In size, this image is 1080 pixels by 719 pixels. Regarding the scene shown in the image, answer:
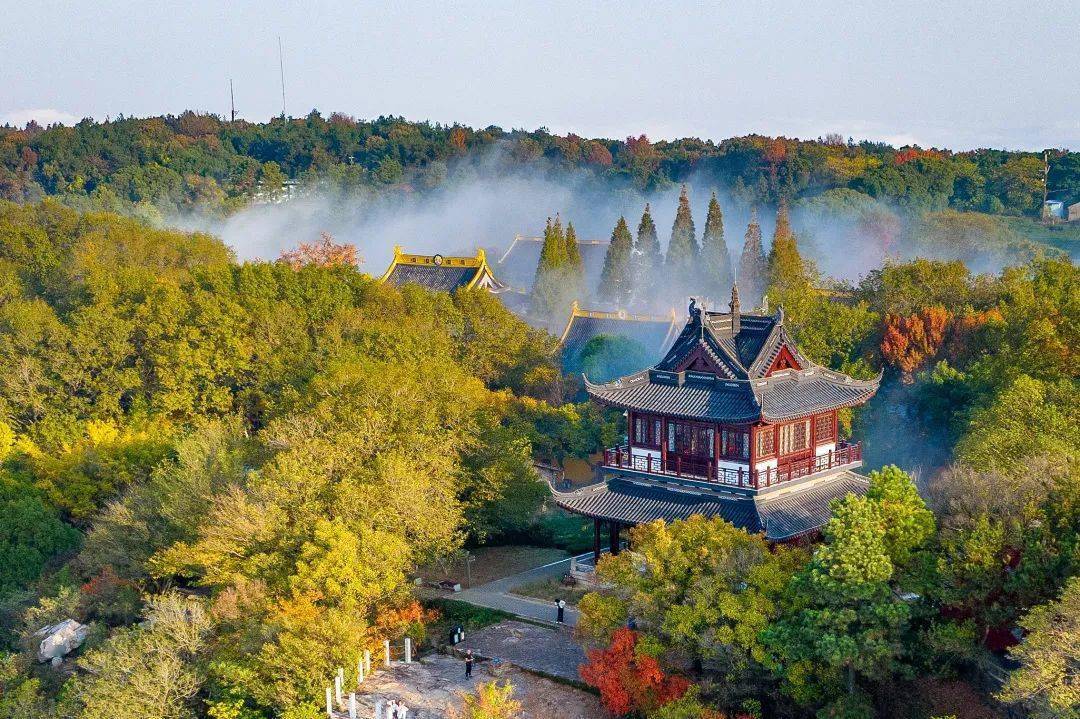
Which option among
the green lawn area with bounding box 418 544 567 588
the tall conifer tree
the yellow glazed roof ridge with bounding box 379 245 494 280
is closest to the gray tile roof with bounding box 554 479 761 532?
the green lawn area with bounding box 418 544 567 588

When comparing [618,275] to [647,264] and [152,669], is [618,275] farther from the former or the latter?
[152,669]

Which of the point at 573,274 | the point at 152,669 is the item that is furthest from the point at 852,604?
the point at 573,274

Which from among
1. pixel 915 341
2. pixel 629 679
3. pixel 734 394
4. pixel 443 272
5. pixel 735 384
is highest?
pixel 735 384

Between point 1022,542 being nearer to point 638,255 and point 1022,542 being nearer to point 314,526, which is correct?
point 314,526

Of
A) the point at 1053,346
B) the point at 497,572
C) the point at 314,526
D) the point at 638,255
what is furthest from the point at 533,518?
the point at 638,255

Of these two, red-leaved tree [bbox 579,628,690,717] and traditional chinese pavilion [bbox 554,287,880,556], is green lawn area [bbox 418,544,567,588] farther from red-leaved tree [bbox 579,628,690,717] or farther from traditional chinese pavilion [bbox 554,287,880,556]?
red-leaved tree [bbox 579,628,690,717]

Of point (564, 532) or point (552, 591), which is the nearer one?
point (552, 591)
